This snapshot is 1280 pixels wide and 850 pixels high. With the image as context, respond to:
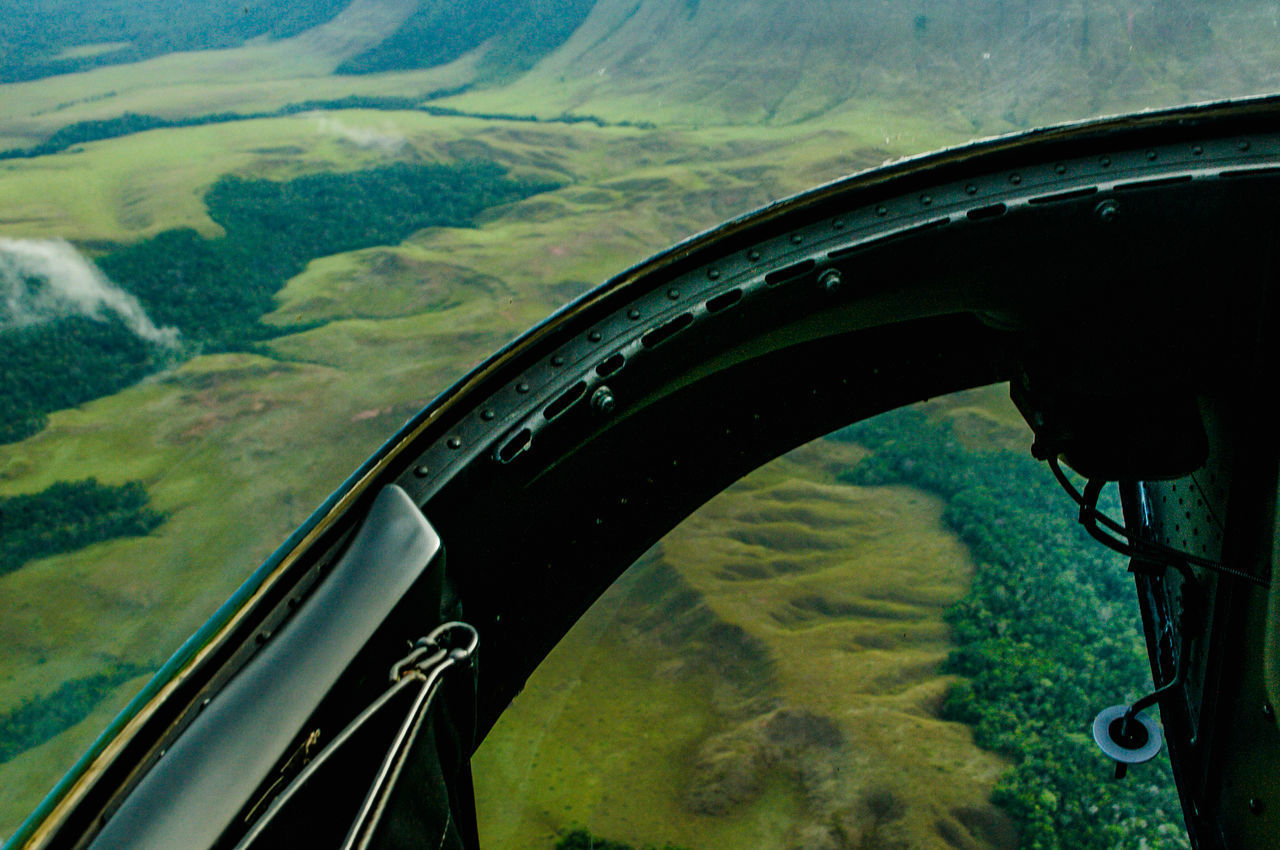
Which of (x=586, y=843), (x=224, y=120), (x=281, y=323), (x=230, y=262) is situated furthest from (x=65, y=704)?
(x=224, y=120)

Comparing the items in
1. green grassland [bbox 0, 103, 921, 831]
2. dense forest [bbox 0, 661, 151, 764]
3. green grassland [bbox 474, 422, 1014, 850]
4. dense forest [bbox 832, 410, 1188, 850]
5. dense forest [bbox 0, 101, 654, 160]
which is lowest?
dense forest [bbox 832, 410, 1188, 850]

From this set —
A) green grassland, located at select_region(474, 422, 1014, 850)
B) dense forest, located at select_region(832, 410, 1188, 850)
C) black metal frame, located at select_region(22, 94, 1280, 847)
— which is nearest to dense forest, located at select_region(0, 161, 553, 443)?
green grassland, located at select_region(474, 422, 1014, 850)

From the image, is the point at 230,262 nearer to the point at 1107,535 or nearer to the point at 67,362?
the point at 67,362

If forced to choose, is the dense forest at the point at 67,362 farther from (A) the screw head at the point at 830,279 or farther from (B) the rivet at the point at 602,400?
(A) the screw head at the point at 830,279

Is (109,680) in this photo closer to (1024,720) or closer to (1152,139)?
(1024,720)

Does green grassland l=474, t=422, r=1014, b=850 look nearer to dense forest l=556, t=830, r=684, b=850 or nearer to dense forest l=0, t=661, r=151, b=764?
dense forest l=556, t=830, r=684, b=850

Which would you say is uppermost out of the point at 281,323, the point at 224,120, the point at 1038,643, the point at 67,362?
the point at 224,120
